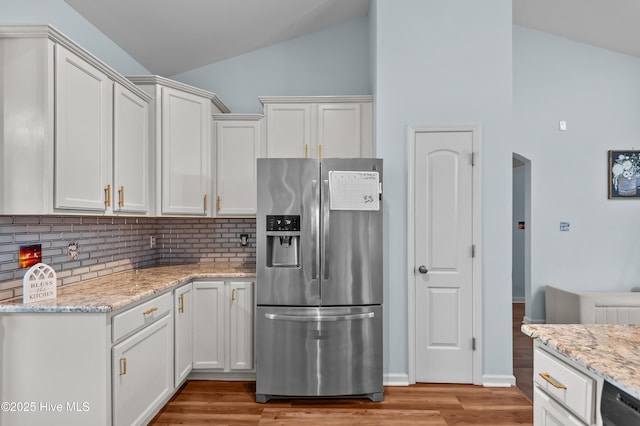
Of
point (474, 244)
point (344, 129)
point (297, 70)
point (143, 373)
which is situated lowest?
point (143, 373)

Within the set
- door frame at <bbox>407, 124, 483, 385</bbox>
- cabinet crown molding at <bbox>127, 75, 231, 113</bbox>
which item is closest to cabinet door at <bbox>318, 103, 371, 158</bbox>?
door frame at <bbox>407, 124, 483, 385</bbox>

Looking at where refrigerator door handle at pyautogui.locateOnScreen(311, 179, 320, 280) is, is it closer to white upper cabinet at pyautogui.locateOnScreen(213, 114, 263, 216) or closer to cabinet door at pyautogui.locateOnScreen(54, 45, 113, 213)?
white upper cabinet at pyautogui.locateOnScreen(213, 114, 263, 216)

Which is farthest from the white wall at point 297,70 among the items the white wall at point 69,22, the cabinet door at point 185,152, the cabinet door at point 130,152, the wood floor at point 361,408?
the wood floor at point 361,408

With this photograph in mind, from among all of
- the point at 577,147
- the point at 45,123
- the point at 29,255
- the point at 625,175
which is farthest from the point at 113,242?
the point at 625,175

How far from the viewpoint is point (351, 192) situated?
2812mm

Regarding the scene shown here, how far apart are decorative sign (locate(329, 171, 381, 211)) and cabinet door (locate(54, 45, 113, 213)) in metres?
1.55

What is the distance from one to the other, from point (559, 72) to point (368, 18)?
250 cm

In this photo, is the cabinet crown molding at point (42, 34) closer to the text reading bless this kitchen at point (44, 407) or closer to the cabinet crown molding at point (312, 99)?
the cabinet crown molding at point (312, 99)

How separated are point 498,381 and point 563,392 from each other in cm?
205

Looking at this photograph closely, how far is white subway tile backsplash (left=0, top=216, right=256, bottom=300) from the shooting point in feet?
6.84

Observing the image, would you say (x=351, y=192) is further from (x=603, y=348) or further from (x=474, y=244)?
(x=603, y=348)

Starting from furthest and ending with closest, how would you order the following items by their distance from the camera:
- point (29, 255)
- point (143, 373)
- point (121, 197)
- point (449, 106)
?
1. point (449, 106)
2. point (121, 197)
3. point (143, 373)
4. point (29, 255)

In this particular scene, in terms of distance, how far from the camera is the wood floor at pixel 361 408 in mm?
2572

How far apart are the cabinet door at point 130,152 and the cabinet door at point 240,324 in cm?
100
